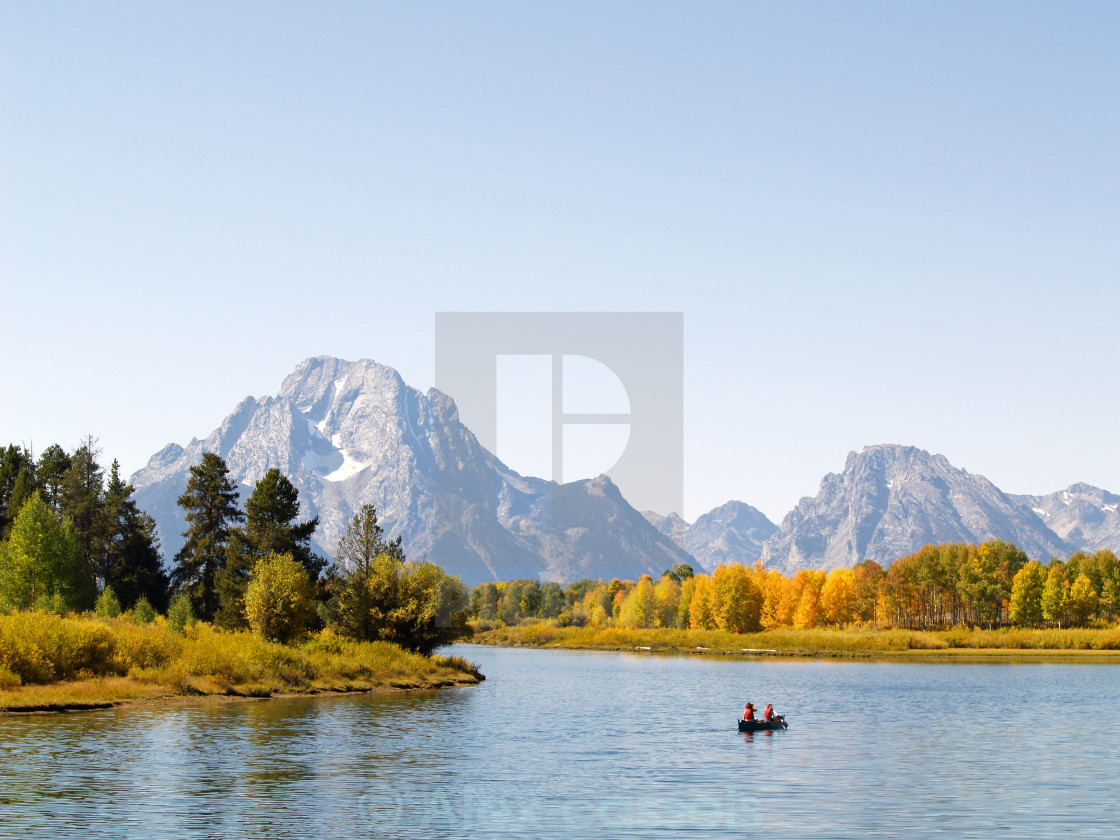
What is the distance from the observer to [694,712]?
269 feet

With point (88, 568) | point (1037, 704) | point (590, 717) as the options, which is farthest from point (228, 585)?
point (1037, 704)

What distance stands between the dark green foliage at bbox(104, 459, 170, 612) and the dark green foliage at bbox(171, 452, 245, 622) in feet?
28.2

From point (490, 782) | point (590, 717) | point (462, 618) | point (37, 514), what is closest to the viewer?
point (490, 782)

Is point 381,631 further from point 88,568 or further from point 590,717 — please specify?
point 88,568

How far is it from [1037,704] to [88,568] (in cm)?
10291

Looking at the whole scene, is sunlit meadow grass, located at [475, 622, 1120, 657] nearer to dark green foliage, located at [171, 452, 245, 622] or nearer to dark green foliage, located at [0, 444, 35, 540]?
dark green foliage, located at [171, 452, 245, 622]

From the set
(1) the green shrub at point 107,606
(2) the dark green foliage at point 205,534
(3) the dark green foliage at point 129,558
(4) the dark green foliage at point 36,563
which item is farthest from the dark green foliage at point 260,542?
(3) the dark green foliage at point 129,558

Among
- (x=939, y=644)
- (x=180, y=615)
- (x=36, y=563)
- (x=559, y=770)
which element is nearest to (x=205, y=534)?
(x=180, y=615)

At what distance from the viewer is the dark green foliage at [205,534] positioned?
370 feet

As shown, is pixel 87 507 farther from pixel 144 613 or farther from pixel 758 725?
pixel 758 725

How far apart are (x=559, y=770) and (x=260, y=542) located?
6052 cm

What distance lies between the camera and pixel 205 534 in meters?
113

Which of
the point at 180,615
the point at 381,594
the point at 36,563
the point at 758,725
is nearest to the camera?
the point at 758,725

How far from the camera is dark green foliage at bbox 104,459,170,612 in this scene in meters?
120
